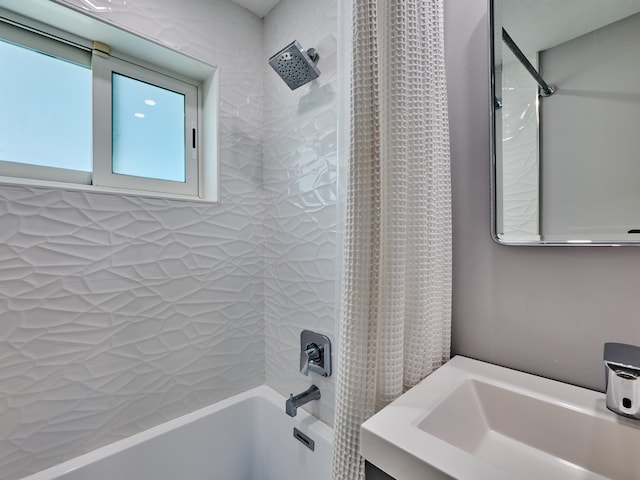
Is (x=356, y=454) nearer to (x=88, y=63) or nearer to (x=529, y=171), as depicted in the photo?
(x=529, y=171)

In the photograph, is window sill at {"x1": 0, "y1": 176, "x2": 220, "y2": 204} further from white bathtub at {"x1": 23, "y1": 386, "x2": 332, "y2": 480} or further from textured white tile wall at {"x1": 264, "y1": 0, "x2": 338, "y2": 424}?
white bathtub at {"x1": 23, "y1": 386, "x2": 332, "y2": 480}

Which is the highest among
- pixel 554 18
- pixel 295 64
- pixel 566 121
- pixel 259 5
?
pixel 259 5

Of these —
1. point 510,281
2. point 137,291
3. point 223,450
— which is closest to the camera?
point 510,281

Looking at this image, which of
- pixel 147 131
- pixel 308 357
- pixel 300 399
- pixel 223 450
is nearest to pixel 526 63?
pixel 308 357

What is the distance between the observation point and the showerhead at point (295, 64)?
1.07 m

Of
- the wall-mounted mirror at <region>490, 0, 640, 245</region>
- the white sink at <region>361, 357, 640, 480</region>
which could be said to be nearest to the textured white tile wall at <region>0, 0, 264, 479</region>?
the white sink at <region>361, 357, 640, 480</region>

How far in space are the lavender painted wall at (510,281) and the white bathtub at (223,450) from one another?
732 mm

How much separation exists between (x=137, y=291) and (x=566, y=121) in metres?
1.42

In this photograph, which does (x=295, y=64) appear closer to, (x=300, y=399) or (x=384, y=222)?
(x=384, y=222)

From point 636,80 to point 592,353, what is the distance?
0.59 metres

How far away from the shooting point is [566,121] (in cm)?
68

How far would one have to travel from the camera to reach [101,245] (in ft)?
3.32

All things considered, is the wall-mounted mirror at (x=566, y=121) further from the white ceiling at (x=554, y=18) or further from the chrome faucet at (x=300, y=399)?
the chrome faucet at (x=300, y=399)

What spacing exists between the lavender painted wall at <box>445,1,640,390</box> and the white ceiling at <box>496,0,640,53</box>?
7cm
